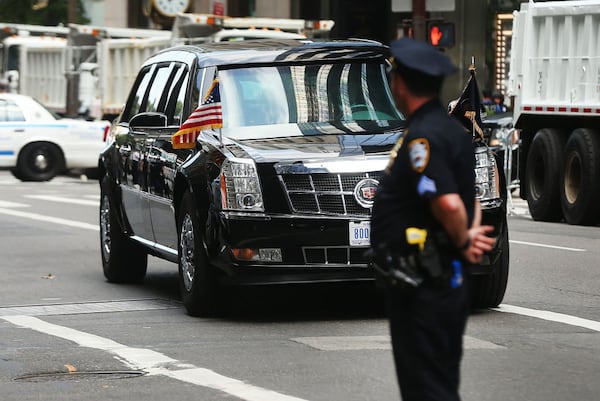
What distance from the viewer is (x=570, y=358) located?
344 inches

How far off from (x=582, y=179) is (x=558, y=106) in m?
1.06

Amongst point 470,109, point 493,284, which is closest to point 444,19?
point 470,109

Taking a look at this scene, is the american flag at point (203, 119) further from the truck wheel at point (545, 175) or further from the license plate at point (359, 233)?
the truck wheel at point (545, 175)

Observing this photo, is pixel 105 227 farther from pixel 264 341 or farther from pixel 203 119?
pixel 264 341

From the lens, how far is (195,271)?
34.4ft

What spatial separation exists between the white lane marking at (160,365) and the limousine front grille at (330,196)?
56.8 inches

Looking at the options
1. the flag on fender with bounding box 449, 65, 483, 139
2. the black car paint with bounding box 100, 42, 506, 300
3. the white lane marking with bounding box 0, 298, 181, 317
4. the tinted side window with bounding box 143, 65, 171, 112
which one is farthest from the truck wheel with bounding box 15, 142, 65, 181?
the flag on fender with bounding box 449, 65, 483, 139

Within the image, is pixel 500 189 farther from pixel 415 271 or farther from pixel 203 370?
pixel 415 271

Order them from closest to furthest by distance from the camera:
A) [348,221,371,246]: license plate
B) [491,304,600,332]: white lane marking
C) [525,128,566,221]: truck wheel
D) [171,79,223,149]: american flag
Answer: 1. [348,221,371,246]: license plate
2. [491,304,600,332]: white lane marking
3. [171,79,223,149]: american flag
4. [525,128,566,221]: truck wheel

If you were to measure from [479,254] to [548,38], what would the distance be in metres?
14.6

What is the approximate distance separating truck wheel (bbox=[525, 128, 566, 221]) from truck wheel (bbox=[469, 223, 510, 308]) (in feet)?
29.6

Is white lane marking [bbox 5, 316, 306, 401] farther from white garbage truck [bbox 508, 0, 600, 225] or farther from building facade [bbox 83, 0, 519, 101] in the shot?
building facade [bbox 83, 0, 519, 101]

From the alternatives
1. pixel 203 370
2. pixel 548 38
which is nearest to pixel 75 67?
pixel 548 38

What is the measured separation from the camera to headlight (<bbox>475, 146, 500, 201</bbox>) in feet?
33.9
